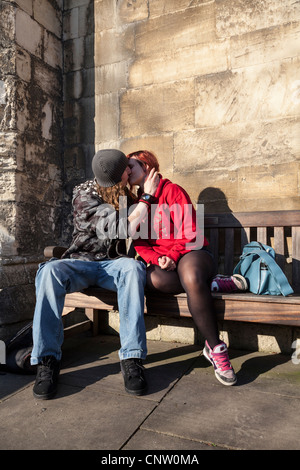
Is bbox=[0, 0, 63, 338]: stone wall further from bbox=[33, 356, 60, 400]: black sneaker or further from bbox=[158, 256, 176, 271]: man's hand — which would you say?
bbox=[158, 256, 176, 271]: man's hand

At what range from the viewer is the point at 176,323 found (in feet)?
10.4

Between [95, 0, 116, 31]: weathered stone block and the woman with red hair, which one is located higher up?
[95, 0, 116, 31]: weathered stone block

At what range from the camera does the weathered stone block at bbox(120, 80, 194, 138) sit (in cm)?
330

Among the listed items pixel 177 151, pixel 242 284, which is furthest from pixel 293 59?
pixel 242 284

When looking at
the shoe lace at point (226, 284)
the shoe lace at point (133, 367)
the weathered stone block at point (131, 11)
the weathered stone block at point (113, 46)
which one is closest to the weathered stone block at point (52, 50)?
the weathered stone block at point (113, 46)

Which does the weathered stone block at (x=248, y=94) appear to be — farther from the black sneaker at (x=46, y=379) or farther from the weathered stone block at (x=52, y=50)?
the black sneaker at (x=46, y=379)

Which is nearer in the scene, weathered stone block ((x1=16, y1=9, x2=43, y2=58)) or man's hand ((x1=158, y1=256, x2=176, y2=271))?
man's hand ((x1=158, y1=256, x2=176, y2=271))

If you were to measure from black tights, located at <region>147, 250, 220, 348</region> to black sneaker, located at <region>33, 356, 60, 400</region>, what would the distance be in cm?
83

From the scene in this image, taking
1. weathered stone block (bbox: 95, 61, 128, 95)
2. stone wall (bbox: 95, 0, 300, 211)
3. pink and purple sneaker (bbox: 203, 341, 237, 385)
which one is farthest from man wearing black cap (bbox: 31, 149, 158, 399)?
weathered stone block (bbox: 95, 61, 128, 95)

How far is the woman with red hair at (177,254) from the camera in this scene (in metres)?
2.29

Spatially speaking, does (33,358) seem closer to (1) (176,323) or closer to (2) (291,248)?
(1) (176,323)

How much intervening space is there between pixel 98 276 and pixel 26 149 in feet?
5.16

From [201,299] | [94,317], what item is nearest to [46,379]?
[201,299]
